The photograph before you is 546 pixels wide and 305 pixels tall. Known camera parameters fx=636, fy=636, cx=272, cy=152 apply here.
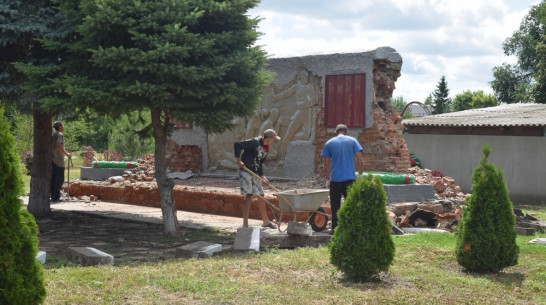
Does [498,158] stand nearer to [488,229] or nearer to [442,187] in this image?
[442,187]

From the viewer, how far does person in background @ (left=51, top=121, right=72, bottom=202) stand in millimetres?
14085

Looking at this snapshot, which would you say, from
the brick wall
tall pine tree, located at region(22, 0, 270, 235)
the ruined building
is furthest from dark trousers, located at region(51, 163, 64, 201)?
tall pine tree, located at region(22, 0, 270, 235)

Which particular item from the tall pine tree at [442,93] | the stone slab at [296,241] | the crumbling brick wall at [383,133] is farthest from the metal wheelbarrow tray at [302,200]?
the tall pine tree at [442,93]

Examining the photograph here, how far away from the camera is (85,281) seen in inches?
254

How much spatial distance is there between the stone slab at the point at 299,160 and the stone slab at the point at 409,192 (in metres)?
3.19

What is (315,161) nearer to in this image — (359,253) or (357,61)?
(357,61)

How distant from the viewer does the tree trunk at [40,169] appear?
12.2 meters

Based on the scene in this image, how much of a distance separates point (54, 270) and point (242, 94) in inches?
172

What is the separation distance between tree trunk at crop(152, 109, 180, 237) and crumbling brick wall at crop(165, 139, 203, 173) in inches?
289

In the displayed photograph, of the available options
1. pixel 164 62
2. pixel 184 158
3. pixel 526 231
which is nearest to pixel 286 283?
pixel 164 62

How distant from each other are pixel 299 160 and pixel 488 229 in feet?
29.6

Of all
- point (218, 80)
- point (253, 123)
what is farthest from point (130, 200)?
point (218, 80)

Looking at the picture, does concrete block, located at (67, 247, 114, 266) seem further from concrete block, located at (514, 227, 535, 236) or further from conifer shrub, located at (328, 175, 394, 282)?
concrete block, located at (514, 227, 535, 236)

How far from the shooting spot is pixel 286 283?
6559 mm
